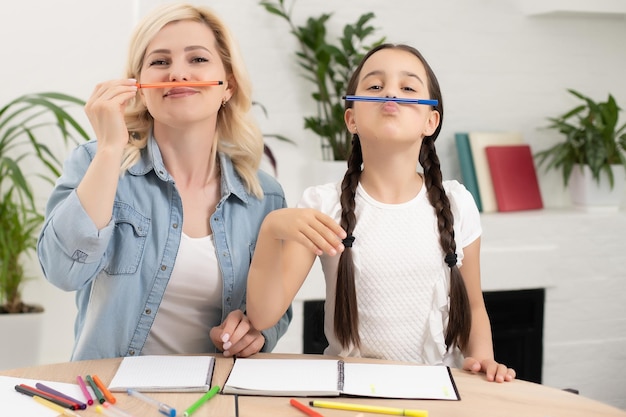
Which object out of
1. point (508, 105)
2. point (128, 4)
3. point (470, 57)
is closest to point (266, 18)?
point (128, 4)

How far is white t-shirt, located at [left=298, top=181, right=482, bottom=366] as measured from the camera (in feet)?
5.41

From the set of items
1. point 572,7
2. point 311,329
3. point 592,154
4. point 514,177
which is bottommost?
point 311,329

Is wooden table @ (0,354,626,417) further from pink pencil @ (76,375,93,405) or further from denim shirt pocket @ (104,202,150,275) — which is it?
denim shirt pocket @ (104,202,150,275)

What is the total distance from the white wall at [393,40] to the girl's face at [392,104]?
4.43 ft

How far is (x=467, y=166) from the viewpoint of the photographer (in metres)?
3.32

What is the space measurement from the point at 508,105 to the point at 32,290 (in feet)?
6.76

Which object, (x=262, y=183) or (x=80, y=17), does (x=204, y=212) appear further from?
(x=80, y=17)

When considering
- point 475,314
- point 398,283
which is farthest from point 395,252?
point 475,314

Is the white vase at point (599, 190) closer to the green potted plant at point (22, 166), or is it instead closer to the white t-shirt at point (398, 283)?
the white t-shirt at point (398, 283)

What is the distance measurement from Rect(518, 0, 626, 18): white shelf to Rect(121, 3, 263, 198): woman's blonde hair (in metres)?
1.85

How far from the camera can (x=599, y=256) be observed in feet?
10.8

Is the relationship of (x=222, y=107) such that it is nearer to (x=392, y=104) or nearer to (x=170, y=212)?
(x=170, y=212)

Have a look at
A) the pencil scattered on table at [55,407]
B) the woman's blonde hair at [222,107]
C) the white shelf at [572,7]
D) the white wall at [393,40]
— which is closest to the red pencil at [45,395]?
the pencil scattered on table at [55,407]

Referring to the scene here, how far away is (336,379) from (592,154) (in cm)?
224
